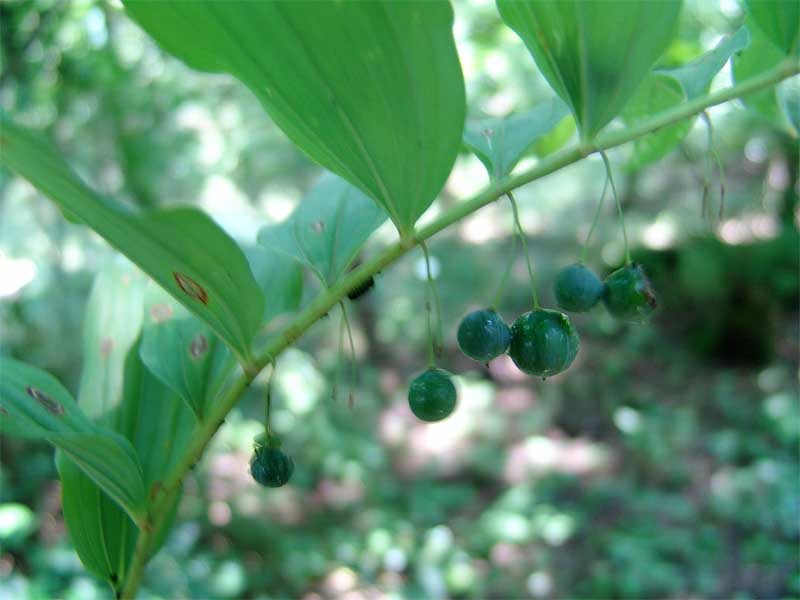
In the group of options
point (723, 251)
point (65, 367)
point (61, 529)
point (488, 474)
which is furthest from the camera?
point (723, 251)

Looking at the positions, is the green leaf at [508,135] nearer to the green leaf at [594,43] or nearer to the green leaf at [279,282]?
the green leaf at [594,43]

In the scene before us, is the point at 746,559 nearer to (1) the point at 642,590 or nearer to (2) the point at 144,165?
(1) the point at 642,590

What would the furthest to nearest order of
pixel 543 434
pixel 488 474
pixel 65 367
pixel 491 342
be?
pixel 543 434
pixel 488 474
pixel 65 367
pixel 491 342

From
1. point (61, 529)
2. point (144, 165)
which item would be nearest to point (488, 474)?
point (61, 529)

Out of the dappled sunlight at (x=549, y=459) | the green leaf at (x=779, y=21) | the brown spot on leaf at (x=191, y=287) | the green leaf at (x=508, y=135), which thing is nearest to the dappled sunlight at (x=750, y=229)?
the dappled sunlight at (x=549, y=459)

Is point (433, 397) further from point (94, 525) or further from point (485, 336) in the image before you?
point (94, 525)

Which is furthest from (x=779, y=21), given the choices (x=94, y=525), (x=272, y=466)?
(x=94, y=525)
